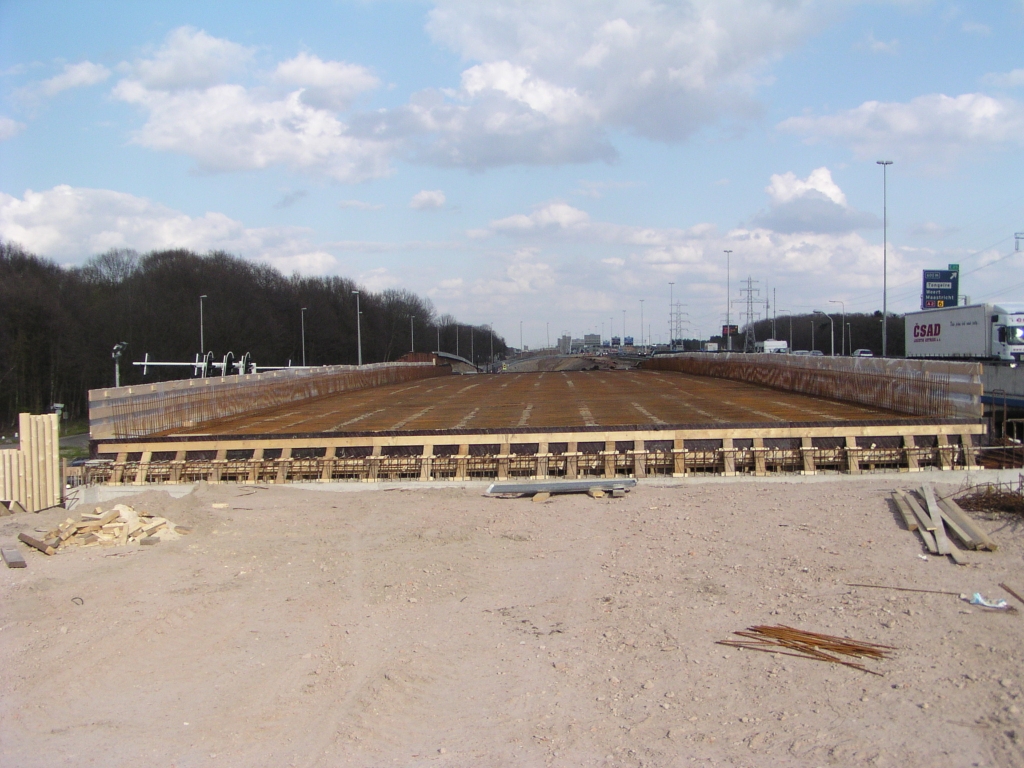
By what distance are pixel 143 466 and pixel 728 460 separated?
11349mm

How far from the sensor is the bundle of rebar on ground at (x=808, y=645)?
6633 mm

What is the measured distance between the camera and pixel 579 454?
15367mm

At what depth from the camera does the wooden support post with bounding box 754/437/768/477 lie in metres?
15.1

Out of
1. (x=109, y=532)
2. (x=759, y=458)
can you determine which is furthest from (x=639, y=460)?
(x=109, y=532)

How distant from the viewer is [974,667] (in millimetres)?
6324

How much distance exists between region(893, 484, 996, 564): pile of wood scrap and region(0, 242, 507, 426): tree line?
59.0 metres

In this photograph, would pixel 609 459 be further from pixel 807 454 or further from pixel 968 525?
A: pixel 968 525

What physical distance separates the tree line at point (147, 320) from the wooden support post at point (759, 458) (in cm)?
5488

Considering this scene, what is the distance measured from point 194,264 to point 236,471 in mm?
81780

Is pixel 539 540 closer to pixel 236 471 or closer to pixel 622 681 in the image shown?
pixel 622 681

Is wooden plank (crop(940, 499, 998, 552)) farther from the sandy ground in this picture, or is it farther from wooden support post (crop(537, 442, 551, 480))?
wooden support post (crop(537, 442, 551, 480))

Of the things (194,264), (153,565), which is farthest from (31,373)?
(153,565)

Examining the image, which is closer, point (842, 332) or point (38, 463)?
point (38, 463)

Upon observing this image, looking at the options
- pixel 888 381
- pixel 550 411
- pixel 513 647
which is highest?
pixel 888 381
